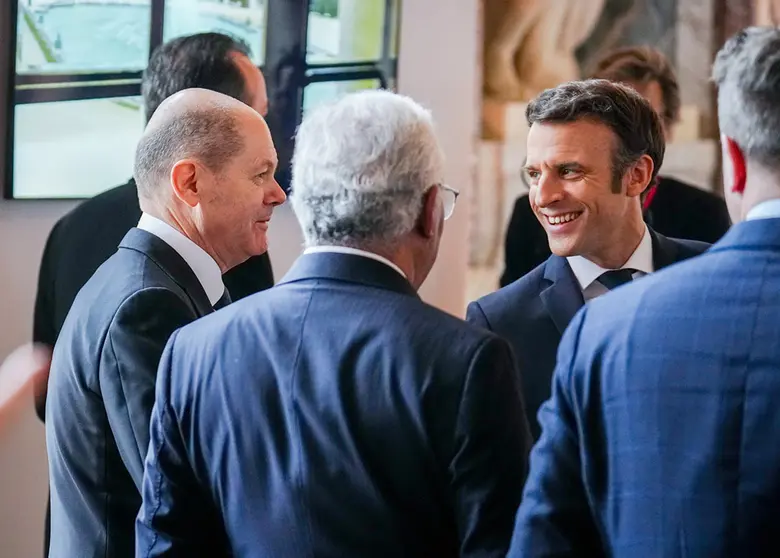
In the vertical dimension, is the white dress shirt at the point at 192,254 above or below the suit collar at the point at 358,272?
below

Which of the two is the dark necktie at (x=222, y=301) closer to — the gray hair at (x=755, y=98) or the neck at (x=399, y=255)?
the neck at (x=399, y=255)

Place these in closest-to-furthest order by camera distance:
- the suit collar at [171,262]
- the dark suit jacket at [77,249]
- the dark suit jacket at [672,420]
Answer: the dark suit jacket at [672,420], the suit collar at [171,262], the dark suit jacket at [77,249]

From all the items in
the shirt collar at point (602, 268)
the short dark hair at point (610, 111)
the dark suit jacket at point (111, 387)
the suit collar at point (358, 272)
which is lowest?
the dark suit jacket at point (111, 387)

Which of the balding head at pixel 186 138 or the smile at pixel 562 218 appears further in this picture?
the smile at pixel 562 218

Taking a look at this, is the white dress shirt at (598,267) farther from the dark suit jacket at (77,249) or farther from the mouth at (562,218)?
the dark suit jacket at (77,249)

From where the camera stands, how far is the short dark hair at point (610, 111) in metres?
2.17

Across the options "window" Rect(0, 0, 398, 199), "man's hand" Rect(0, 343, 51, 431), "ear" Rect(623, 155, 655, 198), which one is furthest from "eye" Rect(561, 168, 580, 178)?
"window" Rect(0, 0, 398, 199)

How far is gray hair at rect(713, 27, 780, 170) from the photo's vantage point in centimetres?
122

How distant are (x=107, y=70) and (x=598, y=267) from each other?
5.87ft

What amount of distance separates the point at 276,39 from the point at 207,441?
2288 millimetres

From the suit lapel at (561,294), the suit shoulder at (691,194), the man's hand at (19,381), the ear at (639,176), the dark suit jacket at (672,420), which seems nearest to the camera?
the dark suit jacket at (672,420)

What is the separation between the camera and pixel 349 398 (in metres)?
1.36

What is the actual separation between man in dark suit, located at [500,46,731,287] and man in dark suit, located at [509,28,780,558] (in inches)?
79.8

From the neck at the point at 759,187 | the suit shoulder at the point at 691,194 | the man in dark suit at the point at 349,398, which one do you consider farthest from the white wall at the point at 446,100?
the neck at the point at 759,187
